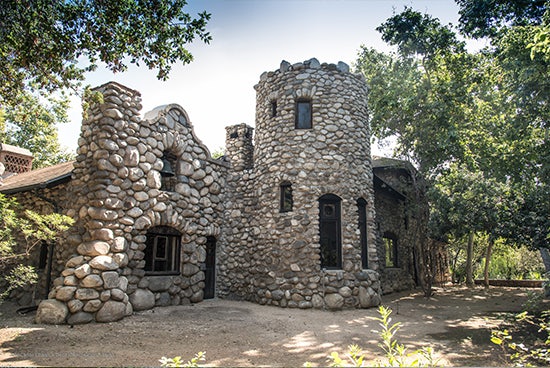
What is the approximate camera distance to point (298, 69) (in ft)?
35.8

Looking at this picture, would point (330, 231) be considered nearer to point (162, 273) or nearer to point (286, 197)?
point (286, 197)

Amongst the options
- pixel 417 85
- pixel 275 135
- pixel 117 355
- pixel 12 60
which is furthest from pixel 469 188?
pixel 12 60

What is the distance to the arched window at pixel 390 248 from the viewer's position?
1539 cm

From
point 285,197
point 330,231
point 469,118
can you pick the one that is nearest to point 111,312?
point 285,197

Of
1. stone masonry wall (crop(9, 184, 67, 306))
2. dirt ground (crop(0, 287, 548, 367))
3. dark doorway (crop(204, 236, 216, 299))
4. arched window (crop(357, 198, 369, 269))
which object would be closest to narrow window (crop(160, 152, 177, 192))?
dark doorway (crop(204, 236, 216, 299))

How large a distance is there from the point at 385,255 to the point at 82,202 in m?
12.2

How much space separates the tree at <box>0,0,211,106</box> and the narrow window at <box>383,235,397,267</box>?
40.4 ft

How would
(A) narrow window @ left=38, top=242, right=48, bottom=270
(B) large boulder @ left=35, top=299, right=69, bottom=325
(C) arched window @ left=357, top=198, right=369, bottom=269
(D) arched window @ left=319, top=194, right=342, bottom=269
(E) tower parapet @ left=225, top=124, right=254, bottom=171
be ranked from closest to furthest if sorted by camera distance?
(B) large boulder @ left=35, top=299, right=69, bottom=325
(A) narrow window @ left=38, top=242, right=48, bottom=270
(D) arched window @ left=319, top=194, right=342, bottom=269
(C) arched window @ left=357, top=198, right=369, bottom=269
(E) tower parapet @ left=225, top=124, right=254, bottom=171

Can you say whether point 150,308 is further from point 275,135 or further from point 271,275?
point 275,135

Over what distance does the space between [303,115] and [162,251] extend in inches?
234

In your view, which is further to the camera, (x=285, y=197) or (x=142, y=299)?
(x=285, y=197)

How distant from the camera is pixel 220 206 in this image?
11156 mm

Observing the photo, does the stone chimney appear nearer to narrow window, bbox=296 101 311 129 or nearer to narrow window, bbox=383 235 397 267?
narrow window, bbox=296 101 311 129

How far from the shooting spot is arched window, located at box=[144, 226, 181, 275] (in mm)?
8914
